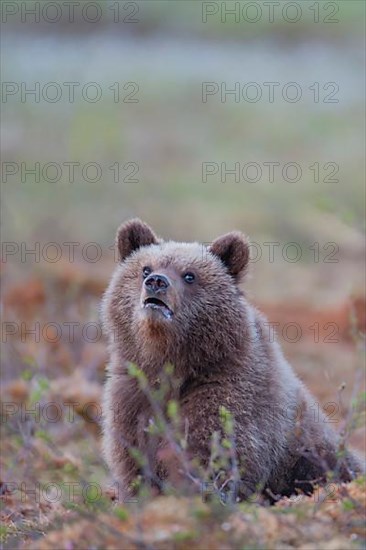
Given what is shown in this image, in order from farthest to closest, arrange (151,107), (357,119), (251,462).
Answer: (151,107) < (357,119) < (251,462)

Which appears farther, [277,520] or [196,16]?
[196,16]

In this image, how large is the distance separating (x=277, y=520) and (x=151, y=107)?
20953 mm

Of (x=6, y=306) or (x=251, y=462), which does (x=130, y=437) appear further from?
(x=6, y=306)

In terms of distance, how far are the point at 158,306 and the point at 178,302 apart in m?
0.14

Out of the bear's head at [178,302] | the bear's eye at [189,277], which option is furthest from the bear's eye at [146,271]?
the bear's eye at [189,277]

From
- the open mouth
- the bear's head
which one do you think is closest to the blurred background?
the bear's head

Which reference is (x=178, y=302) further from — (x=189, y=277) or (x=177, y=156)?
(x=177, y=156)

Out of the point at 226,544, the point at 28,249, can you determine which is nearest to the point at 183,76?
the point at 28,249

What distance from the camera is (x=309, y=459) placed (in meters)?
6.62

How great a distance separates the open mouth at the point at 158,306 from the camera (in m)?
6.67

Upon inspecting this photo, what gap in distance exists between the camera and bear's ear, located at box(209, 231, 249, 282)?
7227 mm

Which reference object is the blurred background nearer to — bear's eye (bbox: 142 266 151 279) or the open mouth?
bear's eye (bbox: 142 266 151 279)

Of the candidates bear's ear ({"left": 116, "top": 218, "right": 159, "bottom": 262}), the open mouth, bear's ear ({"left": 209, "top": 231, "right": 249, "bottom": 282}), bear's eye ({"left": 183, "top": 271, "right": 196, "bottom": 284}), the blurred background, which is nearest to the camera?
the open mouth

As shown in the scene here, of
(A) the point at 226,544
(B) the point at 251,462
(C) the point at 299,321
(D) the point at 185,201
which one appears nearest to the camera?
(A) the point at 226,544
